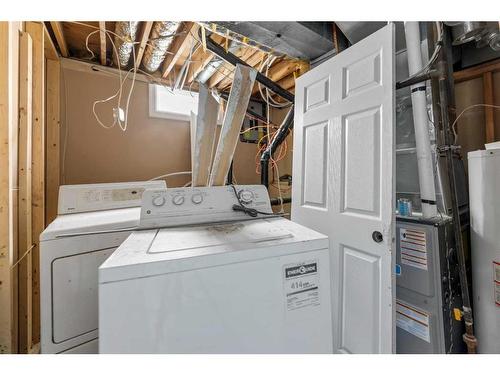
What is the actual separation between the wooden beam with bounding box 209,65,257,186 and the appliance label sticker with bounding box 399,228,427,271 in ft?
3.70

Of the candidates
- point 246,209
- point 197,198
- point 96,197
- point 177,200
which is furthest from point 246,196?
point 96,197

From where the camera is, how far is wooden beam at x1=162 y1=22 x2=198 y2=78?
6.04 feet

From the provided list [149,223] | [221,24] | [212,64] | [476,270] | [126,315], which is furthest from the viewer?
[212,64]

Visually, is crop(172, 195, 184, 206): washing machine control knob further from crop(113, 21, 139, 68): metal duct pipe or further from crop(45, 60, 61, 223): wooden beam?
crop(45, 60, 61, 223): wooden beam

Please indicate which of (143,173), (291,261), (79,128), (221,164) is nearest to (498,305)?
(291,261)

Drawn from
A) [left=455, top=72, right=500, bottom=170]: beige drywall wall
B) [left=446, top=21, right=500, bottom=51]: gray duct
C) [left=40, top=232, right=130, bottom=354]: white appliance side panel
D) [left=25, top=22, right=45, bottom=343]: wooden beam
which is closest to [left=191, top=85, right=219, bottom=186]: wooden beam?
[left=40, top=232, right=130, bottom=354]: white appliance side panel

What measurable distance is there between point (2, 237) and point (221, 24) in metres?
1.95

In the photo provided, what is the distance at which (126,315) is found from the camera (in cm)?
64

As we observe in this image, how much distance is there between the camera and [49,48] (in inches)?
81.3

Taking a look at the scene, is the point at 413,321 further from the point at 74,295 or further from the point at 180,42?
the point at 180,42

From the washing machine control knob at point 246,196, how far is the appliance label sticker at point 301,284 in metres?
0.59

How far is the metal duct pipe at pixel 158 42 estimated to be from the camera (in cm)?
177

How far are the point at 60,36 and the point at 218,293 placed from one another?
105 inches

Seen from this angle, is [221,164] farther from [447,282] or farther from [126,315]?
[447,282]
